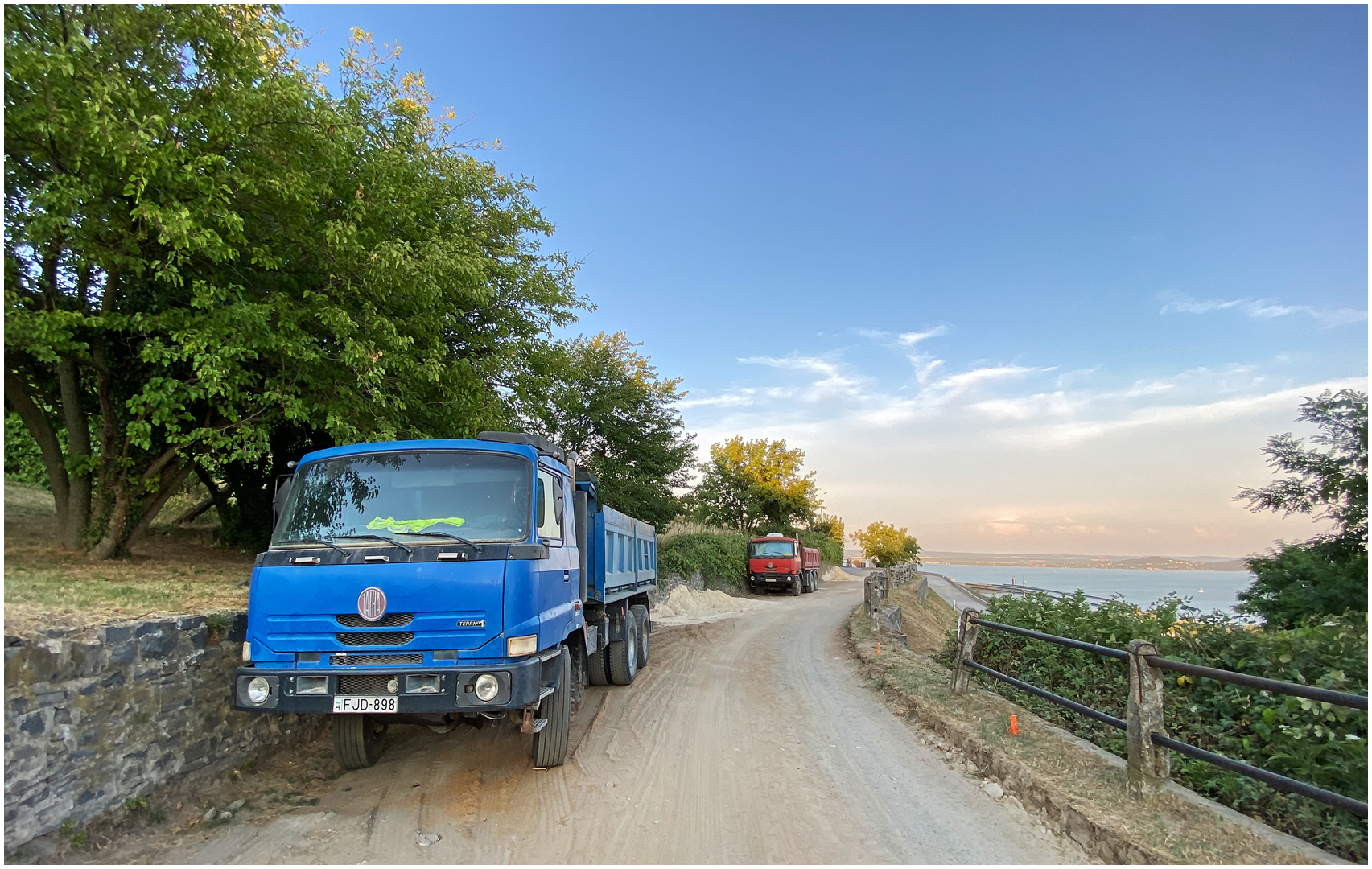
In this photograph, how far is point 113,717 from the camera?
4.36 meters

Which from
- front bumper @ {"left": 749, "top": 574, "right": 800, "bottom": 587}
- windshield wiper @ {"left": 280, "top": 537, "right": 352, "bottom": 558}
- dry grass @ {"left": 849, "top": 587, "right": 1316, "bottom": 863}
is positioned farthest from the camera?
front bumper @ {"left": 749, "top": 574, "right": 800, "bottom": 587}

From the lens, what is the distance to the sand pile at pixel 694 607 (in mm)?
19484

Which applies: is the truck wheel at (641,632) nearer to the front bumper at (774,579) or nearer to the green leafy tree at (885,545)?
the front bumper at (774,579)

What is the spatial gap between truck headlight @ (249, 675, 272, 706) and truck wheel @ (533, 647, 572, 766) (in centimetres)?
193

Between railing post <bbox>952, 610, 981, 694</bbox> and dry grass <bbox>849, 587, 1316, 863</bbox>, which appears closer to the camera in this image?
dry grass <bbox>849, 587, 1316, 863</bbox>

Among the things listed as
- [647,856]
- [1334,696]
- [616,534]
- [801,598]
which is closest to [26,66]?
[616,534]

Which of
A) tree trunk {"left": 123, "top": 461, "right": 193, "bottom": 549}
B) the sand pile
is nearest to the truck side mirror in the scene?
tree trunk {"left": 123, "top": 461, "right": 193, "bottom": 549}

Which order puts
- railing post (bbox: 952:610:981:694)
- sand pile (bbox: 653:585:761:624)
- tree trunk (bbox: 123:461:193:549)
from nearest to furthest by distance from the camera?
1. railing post (bbox: 952:610:981:694)
2. tree trunk (bbox: 123:461:193:549)
3. sand pile (bbox: 653:585:761:624)

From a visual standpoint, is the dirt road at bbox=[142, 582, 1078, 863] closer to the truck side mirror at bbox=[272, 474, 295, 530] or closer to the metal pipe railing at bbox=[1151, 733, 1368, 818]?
the metal pipe railing at bbox=[1151, 733, 1368, 818]

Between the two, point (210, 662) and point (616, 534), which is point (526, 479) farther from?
point (616, 534)

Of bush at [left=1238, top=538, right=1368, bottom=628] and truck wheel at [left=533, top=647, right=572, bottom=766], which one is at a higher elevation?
bush at [left=1238, top=538, right=1368, bottom=628]

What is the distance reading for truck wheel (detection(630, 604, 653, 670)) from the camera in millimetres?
10562

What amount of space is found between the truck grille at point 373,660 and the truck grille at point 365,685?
85 mm

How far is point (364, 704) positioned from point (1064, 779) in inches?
198
